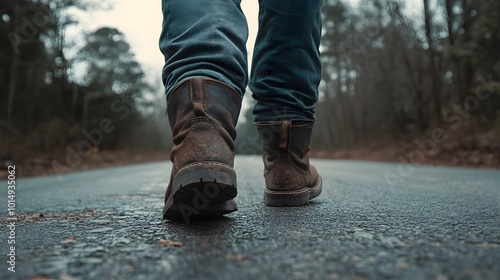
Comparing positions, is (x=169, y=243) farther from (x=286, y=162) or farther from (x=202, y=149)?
(x=286, y=162)

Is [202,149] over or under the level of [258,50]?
under

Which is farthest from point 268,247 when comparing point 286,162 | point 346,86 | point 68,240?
point 346,86

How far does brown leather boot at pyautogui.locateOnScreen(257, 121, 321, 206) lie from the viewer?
147cm

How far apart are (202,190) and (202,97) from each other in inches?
10.2

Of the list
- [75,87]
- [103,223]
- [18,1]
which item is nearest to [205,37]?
[103,223]

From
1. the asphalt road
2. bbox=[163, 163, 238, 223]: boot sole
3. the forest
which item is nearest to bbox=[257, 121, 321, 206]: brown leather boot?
the asphalt road

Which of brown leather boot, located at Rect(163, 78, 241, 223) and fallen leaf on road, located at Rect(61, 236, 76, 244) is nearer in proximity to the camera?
fallen leaf on road, located at Rect(61, 236, 76, 244)

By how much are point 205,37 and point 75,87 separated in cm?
2124

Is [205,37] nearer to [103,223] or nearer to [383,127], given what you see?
[103,223]

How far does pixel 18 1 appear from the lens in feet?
50.4

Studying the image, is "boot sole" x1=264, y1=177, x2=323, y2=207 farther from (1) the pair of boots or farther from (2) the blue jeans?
(1) the pair of boots

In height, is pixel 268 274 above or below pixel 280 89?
below

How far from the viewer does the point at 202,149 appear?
108 cm

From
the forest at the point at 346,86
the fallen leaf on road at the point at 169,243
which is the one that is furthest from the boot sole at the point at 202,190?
the forest at the point at 346,86
